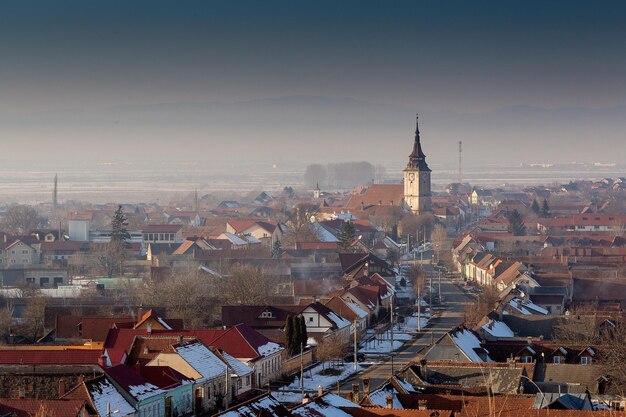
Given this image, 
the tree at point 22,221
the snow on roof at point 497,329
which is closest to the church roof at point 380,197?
the tree at point 22,221

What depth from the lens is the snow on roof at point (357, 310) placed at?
4038 cm

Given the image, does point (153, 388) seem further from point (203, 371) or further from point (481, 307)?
point (481, 307)

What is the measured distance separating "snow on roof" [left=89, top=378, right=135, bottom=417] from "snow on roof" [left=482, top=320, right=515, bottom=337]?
14.1 m

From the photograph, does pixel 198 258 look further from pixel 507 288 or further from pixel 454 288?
pixel 507 288

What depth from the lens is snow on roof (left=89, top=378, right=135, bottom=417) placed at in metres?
22.0

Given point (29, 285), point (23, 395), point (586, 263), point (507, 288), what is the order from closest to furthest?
point (23, 395), point (507, 288), point (29, 285), point (586, 263)

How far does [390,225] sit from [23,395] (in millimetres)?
56690

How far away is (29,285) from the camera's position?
51.5 meters

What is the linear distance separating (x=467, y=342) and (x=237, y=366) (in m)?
5.40

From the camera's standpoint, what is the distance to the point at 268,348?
3147 cm

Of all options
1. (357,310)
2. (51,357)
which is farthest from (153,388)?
(357,310)

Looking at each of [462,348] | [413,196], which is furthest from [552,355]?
[413,196]

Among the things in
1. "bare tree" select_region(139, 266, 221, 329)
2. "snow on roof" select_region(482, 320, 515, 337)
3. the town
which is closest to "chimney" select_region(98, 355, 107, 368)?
the town

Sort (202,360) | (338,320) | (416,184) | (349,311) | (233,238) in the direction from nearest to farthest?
(202,360) → (338,320) → (349,311) → (233,238) → (416,184)
